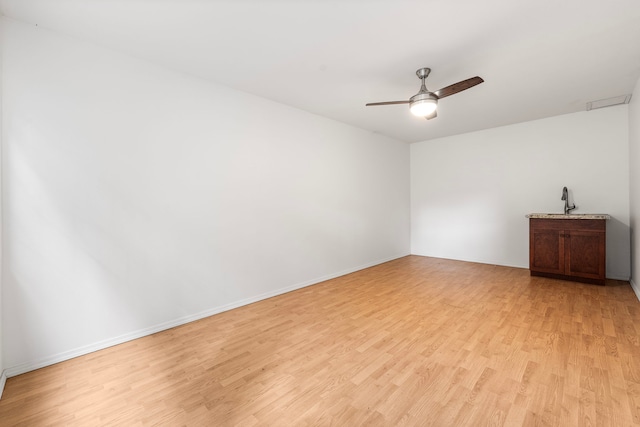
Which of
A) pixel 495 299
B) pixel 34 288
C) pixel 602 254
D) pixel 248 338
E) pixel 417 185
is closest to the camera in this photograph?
pixel 34 288

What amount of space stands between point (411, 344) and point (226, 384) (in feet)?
4.87

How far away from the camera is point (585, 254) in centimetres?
379

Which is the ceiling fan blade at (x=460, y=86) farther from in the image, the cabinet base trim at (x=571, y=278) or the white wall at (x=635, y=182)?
the cabinet base trim at (x=571, y=278)

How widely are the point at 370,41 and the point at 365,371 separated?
8.71ft

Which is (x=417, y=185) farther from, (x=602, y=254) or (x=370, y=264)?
(x=602, y=254)

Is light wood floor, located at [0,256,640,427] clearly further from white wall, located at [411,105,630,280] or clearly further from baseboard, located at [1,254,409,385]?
white wall, located at [411,105,630,280]

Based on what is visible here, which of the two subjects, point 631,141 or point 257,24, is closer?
point 257,24

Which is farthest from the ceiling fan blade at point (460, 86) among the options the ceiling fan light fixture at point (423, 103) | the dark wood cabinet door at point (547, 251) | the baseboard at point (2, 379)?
the baseboard at point (2, 379)

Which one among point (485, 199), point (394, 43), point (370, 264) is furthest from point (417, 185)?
point (394, 43)

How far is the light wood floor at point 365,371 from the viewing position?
1521mm

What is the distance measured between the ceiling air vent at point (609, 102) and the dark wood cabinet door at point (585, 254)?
184cm

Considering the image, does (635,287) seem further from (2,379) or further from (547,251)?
(2,379)

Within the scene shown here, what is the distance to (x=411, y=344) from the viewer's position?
226cm

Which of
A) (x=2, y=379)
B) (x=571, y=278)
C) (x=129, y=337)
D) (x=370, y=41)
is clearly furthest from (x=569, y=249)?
(x=2, y=379)
